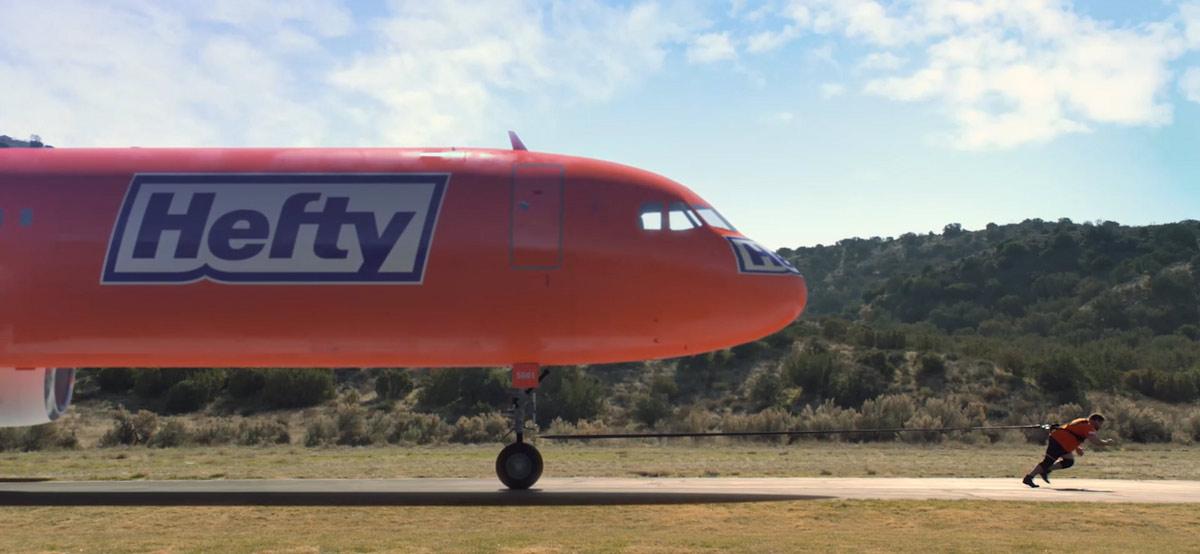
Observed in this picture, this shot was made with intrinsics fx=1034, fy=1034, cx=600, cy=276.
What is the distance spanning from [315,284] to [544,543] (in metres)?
7.01

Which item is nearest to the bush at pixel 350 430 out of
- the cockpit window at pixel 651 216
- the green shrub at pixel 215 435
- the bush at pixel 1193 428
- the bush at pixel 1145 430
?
the green shrub at pixel 215 435

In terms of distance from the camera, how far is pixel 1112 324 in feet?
249

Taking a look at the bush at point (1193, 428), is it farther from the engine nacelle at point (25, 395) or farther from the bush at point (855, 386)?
the engine nacelle at point (25, 395)

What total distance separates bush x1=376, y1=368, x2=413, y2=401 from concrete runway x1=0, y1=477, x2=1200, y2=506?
24.4 meters

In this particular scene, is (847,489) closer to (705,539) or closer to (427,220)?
(705,539)

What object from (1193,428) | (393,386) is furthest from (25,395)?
(1193,428)

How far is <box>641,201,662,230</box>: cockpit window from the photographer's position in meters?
17.0

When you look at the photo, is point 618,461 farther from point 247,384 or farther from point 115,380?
point 115,380

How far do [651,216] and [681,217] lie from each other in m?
0.50

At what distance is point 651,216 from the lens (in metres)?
17.0

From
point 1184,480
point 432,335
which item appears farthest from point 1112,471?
point 432,335

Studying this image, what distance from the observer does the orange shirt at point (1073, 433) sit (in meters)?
Result: 17.9

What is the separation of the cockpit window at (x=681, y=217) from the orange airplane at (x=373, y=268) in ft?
0.10

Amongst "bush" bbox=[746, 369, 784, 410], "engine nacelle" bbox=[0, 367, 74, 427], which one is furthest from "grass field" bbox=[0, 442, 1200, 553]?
"bush" bbox=[746, 369, 784, 410]
